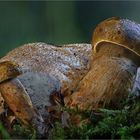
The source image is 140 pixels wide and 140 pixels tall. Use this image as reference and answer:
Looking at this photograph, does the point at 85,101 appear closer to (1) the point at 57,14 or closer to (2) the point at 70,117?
(2) the point at 70,117

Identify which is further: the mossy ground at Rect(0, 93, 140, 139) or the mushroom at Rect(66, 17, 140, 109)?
the mushroom at Rect(66, 17, 140, 109)

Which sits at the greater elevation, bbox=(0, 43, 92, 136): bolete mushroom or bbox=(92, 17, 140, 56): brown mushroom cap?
bbox=(92, 17, 140, 56): brown mushroom cap

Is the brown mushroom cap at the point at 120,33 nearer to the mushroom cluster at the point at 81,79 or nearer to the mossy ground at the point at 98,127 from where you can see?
the mushroom cluster at the point at 81,79

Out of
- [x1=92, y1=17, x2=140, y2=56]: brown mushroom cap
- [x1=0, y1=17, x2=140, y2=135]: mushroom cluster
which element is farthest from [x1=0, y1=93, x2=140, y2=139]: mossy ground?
[x1=92, y1=17, x2=140, y2=56]: brown mushroom cap

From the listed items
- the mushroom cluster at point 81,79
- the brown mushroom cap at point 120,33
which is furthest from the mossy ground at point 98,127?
the brown mushroom cap at point 120,33

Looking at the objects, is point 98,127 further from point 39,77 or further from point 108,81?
point 39,77

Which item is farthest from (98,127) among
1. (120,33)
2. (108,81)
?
(120,33)

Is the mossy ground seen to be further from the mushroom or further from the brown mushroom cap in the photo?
the brown mushroom cap
